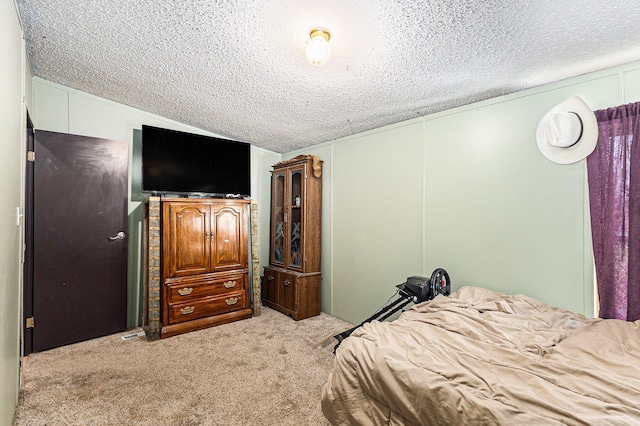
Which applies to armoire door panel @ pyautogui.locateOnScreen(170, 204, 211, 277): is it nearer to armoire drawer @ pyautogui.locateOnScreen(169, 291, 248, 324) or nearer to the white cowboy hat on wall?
armoire drawer @ pyautogui.locateOnScreen(169, 291, 248, 324)

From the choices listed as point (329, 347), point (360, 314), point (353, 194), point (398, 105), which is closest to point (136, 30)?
point (398, 105)

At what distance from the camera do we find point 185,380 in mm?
2164

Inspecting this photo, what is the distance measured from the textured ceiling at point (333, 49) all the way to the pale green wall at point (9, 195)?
0.38 metres

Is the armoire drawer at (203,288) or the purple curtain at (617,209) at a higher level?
the purple curtain at (617,209)

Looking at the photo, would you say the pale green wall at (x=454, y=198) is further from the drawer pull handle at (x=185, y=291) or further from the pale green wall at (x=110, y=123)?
the drawer pull handle at (x=185, y=291)

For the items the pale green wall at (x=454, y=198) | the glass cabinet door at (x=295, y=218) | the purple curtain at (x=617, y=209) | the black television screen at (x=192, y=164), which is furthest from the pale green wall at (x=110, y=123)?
the purple curtain at (x=617, y=209)

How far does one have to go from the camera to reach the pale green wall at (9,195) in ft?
4.48

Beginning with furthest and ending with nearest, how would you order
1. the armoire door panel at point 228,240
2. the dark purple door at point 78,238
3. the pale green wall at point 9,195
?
the armoire door panel at point 228,240 < the dark purple door at point 78,238 < the pale green wall at point 9,195

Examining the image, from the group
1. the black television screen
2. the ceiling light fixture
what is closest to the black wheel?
the ceiling light fixture

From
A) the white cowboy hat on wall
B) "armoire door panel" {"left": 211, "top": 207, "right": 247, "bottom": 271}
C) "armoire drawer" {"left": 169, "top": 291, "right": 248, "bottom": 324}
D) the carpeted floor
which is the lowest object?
the carpeted floor

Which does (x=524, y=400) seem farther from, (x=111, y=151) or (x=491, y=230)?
(x=111, y=151)

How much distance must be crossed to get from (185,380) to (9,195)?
1.61 metres

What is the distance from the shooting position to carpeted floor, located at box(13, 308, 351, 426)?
1780 mm

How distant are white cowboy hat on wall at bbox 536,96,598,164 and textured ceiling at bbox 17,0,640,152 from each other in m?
0.25
